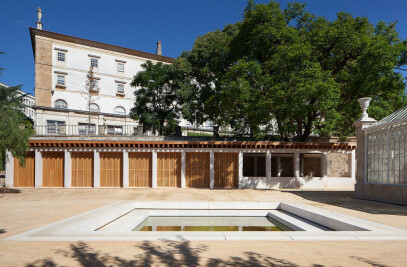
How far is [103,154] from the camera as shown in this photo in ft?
72.9

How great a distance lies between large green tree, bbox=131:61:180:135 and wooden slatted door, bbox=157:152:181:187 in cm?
816

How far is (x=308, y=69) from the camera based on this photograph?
59.5 feet

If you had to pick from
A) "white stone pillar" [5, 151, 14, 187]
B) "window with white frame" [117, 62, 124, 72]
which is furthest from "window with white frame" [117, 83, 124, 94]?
"white stone pillar" [5, 151, 14, 187]

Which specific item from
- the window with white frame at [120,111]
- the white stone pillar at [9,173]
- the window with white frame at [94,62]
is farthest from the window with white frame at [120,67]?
the white stone pillar at [9,173]

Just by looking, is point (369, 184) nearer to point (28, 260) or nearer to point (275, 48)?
point (275, 48)

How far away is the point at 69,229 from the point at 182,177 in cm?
1521

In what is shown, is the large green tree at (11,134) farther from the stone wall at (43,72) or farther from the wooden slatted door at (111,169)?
the stone wall at (43,72)

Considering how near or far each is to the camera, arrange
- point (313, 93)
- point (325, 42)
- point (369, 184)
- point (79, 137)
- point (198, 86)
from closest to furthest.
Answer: point (369, 184)
point (313, 93)
point (325, 42)
point (79, 137)
point (198, 86)

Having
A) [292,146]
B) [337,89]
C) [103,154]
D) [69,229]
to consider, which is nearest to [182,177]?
[103,154]

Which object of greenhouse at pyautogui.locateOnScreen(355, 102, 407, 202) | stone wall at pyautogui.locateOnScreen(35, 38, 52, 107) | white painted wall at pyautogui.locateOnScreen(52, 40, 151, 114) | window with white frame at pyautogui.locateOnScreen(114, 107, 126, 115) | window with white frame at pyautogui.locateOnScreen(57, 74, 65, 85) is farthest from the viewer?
window with white frame at pyautogui.locateOnScreen(114, 107, 126, 115)

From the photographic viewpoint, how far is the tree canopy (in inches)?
716

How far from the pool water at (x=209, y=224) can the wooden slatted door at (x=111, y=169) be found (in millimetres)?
11905

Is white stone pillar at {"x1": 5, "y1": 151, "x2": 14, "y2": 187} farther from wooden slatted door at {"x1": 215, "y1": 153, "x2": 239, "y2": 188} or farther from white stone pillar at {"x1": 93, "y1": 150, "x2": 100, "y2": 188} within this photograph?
wooden slatted door at {"x1": 215, "y1": 153, "x2": 239, "y2": 188}

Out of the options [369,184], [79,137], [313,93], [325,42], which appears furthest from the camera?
[79,137]
